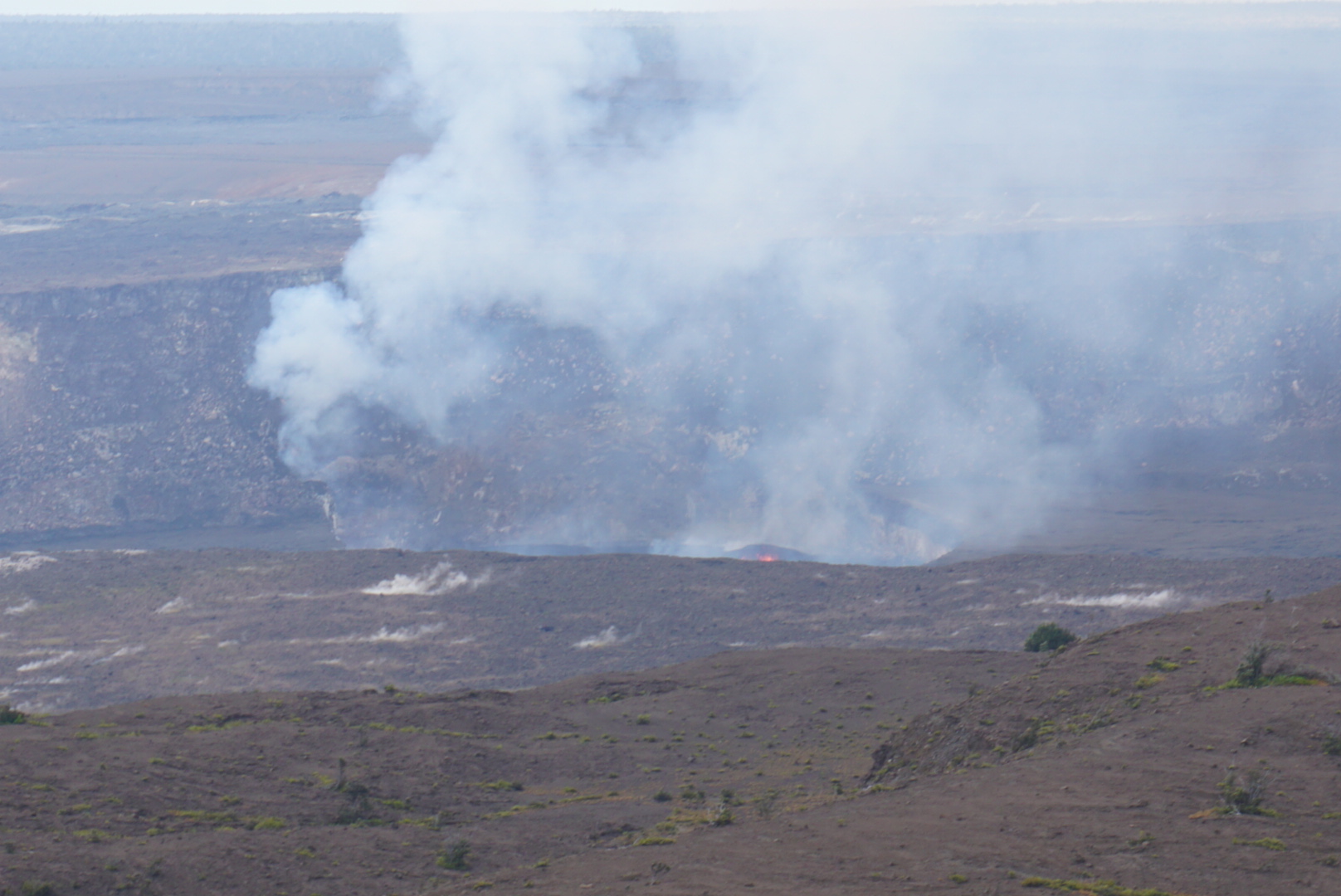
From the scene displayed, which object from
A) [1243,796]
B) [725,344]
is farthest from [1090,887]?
[725,344]

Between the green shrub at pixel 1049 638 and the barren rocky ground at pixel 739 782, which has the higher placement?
the green shrub at pixel 1049 638

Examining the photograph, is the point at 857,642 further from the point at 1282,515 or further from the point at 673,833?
the point at 1282,515

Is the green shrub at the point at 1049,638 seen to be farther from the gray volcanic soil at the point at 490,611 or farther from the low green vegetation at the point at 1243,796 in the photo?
the low green vegetation at the point at 1243,796

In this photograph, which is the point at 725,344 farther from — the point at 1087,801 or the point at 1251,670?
the point at 1087,801

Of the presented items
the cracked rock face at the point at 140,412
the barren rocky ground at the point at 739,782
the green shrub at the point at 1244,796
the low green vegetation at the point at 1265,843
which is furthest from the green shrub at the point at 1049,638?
the cracked rock face at the point at 140,412

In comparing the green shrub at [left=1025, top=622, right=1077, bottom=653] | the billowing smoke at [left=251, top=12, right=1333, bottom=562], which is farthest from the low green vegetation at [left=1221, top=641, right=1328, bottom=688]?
the billowing smoke at [left=251, top=12, right=1333, bottom=562]

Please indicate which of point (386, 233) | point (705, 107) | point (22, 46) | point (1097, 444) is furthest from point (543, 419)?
point (22, 46)

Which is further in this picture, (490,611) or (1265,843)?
(490,611)
